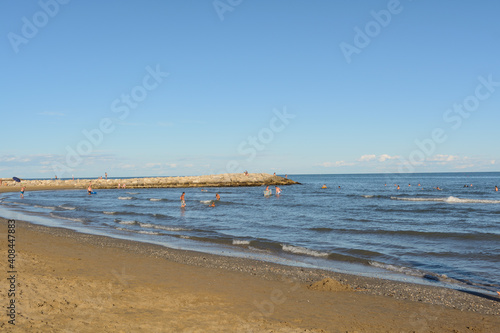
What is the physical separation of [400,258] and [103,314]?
12.1 meters

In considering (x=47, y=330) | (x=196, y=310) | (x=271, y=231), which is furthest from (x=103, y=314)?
(x=271, y=231)

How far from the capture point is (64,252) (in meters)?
14.3

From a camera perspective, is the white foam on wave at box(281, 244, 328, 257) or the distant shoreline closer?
the white foam on wave at box(281, 244, 328, 257)

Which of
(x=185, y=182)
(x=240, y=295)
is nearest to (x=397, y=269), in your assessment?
(x=240, y=295)

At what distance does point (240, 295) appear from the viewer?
932 centimetres

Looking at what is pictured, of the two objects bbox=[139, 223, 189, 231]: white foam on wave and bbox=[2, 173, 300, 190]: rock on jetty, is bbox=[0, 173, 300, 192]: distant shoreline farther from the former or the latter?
bbox=[139, 223, 189, 231]: white foam on wave

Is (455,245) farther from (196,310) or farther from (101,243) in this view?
(101,243)

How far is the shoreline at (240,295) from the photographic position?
7268 millimetres

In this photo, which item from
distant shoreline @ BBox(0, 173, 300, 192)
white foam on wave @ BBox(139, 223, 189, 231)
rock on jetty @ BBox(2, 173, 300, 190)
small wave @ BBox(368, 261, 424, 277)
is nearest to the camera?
small wave @ BBox(368, 261, 424, 277)

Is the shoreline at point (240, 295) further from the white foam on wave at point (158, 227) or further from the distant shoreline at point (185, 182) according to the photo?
the distant shoreline at point (185, 182)

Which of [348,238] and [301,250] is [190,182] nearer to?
[348,238]

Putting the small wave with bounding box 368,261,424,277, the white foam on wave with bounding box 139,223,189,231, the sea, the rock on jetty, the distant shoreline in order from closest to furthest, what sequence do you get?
the small wave with bounding box 368,261,424,277
the sea
the white foam on wave with bounding box 139,223,189,231
the distant shoreline
the rock on jetty

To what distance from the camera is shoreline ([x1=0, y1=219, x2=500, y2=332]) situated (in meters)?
7.27

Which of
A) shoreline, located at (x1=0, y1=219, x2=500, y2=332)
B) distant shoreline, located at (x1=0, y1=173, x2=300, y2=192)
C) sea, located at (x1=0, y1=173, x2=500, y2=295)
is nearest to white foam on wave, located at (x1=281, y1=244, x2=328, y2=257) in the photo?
sea, located at (x1=0, y1=173, x2=500, y2=295)
